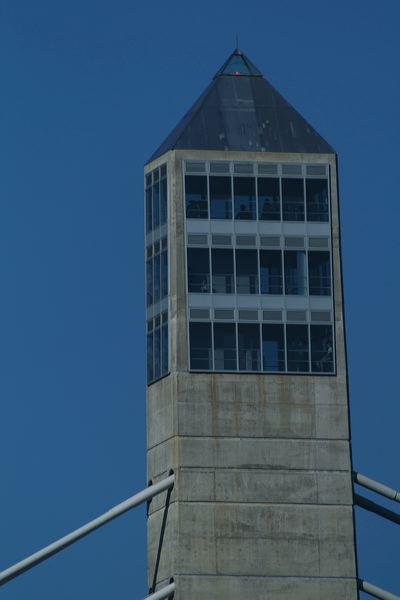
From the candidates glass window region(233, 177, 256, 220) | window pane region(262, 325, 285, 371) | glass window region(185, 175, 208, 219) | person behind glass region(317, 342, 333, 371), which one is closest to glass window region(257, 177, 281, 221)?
glass window region(233, 177, 256, 220)

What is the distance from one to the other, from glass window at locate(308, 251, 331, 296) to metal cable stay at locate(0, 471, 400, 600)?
884 cm

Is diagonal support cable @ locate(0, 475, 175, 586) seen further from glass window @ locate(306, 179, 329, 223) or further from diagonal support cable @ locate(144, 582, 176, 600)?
glass window @ locate(306, 179, 329, 223)

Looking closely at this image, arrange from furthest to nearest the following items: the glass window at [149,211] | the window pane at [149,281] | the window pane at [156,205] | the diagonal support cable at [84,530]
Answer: the glass window at [149,211]
the window pane at [149,281]
the window pane at [156,205]
the diagonal support cable at [84,530]

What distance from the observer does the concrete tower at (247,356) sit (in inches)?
3716

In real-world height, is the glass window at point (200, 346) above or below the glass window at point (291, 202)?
below

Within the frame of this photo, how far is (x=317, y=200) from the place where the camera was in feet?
329

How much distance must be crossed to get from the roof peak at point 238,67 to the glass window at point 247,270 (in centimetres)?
999

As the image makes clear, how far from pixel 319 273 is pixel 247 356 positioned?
18.1ft

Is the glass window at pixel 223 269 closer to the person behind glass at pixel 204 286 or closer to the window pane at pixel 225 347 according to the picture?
the person behind glass at pixel 204 286

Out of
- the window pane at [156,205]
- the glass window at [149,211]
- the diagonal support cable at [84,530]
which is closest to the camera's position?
the diagonal support cable at [84,530]

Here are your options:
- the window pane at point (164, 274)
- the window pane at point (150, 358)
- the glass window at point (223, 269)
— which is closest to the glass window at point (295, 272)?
the glass window at point (223, 269)

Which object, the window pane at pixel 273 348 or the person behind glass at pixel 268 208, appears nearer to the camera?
the window pane at pixel 273 348

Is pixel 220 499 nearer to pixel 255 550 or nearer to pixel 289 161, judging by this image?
pixel 255 550

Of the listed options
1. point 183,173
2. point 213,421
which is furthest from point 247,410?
point 183,173
